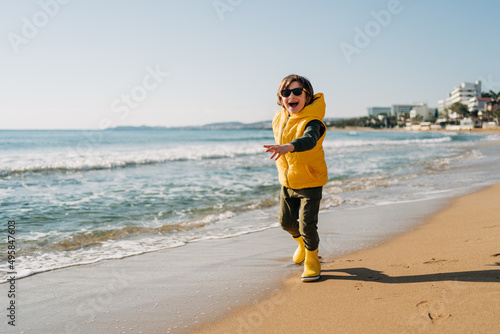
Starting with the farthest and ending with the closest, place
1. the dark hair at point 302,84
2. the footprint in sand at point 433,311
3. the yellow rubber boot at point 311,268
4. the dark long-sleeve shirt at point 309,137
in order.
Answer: the dark hair at point 302,84 → the yellow rubber boot at point 311,268 → the dark long-sleeve shirt at point 309,137 → the footprint in sand at point 433,311

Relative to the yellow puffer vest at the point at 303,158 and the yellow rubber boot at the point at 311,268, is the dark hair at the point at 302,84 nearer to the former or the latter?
the yellow puffer vest at the point at 303,158

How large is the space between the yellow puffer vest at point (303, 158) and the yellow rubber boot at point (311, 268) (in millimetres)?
633

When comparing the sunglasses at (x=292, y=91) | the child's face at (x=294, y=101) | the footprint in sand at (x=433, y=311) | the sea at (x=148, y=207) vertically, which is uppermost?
the sunglasses at (x=292, y=91)

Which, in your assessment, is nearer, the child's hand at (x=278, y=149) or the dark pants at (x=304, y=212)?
the child's hand at (x=278, y=149)

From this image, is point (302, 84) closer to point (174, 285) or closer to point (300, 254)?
point (300, 254)

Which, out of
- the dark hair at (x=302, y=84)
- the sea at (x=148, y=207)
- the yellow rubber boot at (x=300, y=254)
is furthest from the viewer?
the sea at (x=148, y=207)

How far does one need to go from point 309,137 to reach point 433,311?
58.5 inches

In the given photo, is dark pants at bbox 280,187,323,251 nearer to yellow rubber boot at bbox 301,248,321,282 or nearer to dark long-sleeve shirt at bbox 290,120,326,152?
yellow rubber boot at bbox 301,248,321,282

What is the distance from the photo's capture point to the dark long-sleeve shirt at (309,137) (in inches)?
111

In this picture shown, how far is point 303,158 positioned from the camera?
3.15m

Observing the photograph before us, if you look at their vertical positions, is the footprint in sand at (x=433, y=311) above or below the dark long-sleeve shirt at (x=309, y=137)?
below

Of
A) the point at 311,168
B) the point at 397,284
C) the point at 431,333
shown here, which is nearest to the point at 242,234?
the point at 311,168

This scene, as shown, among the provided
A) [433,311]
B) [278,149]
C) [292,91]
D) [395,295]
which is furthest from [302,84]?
[433,311]

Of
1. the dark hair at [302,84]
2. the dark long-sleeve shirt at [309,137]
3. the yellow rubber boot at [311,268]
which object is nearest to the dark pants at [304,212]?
the yellow rubber boot at [311,268]
